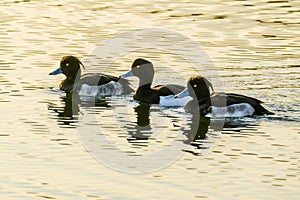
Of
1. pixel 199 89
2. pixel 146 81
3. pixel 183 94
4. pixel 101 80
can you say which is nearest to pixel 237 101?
pixel 199 89

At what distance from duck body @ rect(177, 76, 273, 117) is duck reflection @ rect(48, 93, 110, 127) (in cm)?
197

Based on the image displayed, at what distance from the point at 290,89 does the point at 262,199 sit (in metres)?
8.53

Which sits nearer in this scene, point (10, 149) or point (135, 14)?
point (10, 149)

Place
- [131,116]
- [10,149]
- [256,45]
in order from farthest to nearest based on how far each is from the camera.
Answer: [256,45], [131,116], [10,149]

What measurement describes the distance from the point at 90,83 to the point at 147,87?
1431 millimetres

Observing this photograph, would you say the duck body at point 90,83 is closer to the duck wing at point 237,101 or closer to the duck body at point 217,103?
the duck body at point 217,103

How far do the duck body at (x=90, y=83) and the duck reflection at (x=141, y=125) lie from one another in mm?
1157

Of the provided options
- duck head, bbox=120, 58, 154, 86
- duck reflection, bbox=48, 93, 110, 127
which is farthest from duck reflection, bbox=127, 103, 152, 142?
duck head, bbox=120, 58, 154, 86

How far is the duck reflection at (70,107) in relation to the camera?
19875 mm

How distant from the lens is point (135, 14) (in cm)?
3089

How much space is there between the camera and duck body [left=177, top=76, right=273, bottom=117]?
20.1 meters

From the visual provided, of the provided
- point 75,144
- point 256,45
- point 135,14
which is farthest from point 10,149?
point 135,14

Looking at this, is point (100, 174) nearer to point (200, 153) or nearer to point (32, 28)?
point (200, 153)

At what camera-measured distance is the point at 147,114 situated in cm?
2095
